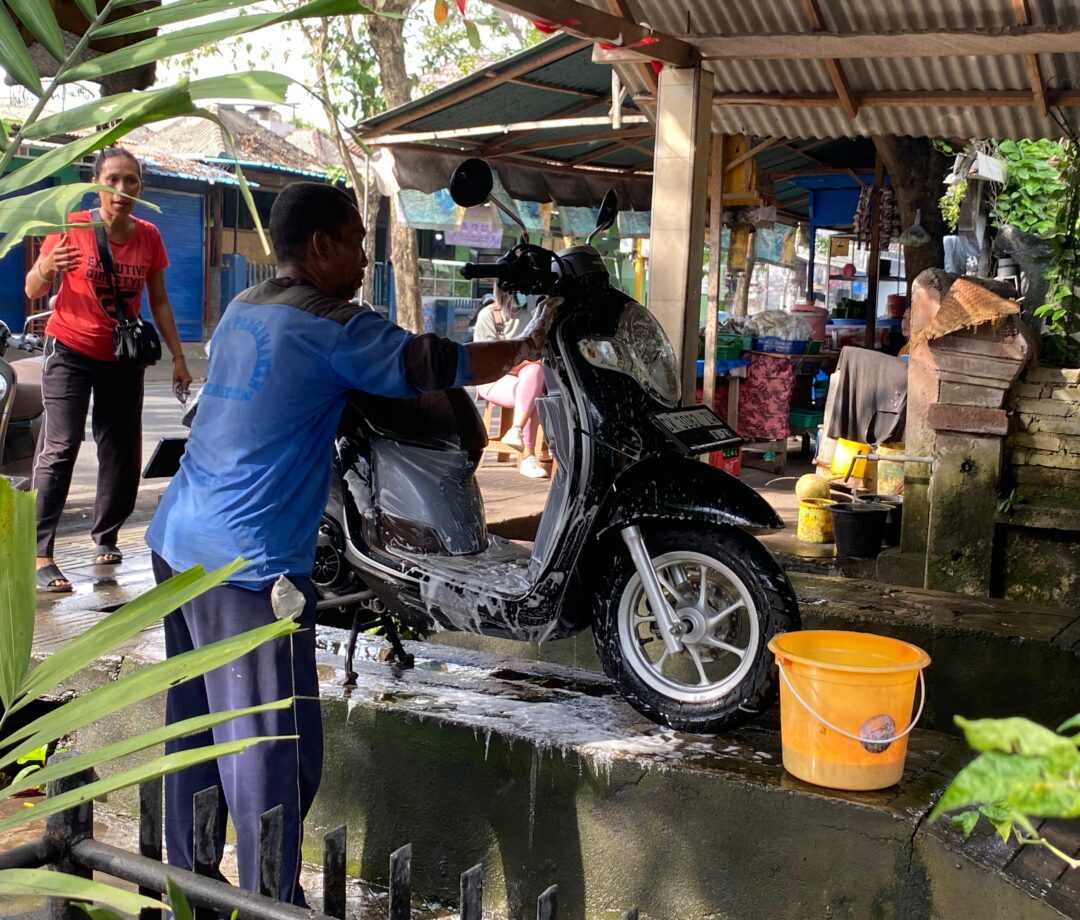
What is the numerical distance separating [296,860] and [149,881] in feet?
4.31

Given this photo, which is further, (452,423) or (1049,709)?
(1049,709)

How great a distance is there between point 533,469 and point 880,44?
15.8 feet

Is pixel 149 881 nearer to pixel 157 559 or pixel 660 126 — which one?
pixel 157 559

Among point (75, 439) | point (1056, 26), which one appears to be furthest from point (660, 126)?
point (75, 439)

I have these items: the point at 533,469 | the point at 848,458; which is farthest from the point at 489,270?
the point at 533,469

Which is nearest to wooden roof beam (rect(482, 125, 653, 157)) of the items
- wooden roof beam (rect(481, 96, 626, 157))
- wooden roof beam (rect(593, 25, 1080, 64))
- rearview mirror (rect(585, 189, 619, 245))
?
wooden roof beam (rect(481, 96, 626, 157))

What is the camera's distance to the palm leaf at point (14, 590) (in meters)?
1.19

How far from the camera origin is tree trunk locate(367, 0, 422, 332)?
44.7ft

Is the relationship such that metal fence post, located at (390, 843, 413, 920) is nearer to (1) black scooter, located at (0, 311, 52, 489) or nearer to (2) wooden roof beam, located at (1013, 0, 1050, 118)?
(2) wooden roof beam, located at (1013, 0, 1050, 118)

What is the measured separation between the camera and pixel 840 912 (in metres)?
3.02

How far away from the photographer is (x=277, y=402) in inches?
114

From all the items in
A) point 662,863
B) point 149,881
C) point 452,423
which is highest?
point 452,423

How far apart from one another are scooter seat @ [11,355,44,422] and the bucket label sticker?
6.06 metres

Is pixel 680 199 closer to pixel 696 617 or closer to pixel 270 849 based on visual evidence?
pixel 696 617
